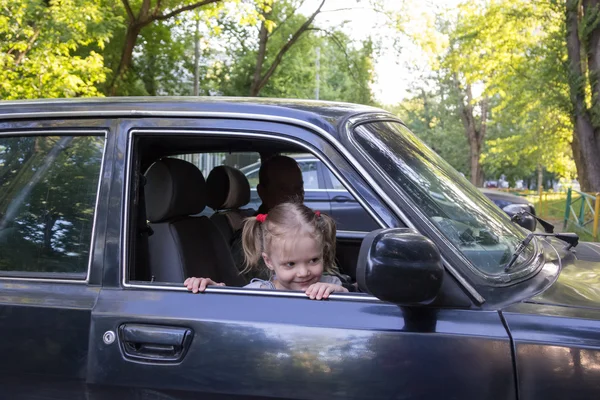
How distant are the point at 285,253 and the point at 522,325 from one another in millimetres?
928

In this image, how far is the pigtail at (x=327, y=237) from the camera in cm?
260

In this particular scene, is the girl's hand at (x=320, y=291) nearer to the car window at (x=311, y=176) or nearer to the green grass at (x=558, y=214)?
the car window at (x=311, y=176)

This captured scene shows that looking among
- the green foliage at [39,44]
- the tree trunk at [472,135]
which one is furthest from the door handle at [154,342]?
the tree trunk at [472,135]

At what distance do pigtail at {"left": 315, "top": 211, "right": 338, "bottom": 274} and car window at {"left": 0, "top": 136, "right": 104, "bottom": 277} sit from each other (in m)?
0.86

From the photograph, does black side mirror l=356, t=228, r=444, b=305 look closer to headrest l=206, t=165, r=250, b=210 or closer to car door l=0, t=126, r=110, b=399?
car door l=0, t=126, r=110, b=399

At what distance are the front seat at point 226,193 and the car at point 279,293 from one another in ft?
4.50

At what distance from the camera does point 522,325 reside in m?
1.89

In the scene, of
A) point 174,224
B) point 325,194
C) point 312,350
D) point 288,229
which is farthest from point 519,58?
point 312,350

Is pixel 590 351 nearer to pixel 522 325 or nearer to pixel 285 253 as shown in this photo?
pixel 522 325

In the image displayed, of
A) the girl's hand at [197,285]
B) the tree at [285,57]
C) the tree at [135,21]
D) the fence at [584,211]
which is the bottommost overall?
the girl's hand at [197,285]

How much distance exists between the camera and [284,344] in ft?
6.50

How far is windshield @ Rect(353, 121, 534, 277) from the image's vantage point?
7.05 ft

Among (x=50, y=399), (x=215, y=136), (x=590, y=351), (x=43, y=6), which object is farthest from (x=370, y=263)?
(x=43, y=6)

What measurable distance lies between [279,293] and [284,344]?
20cm
